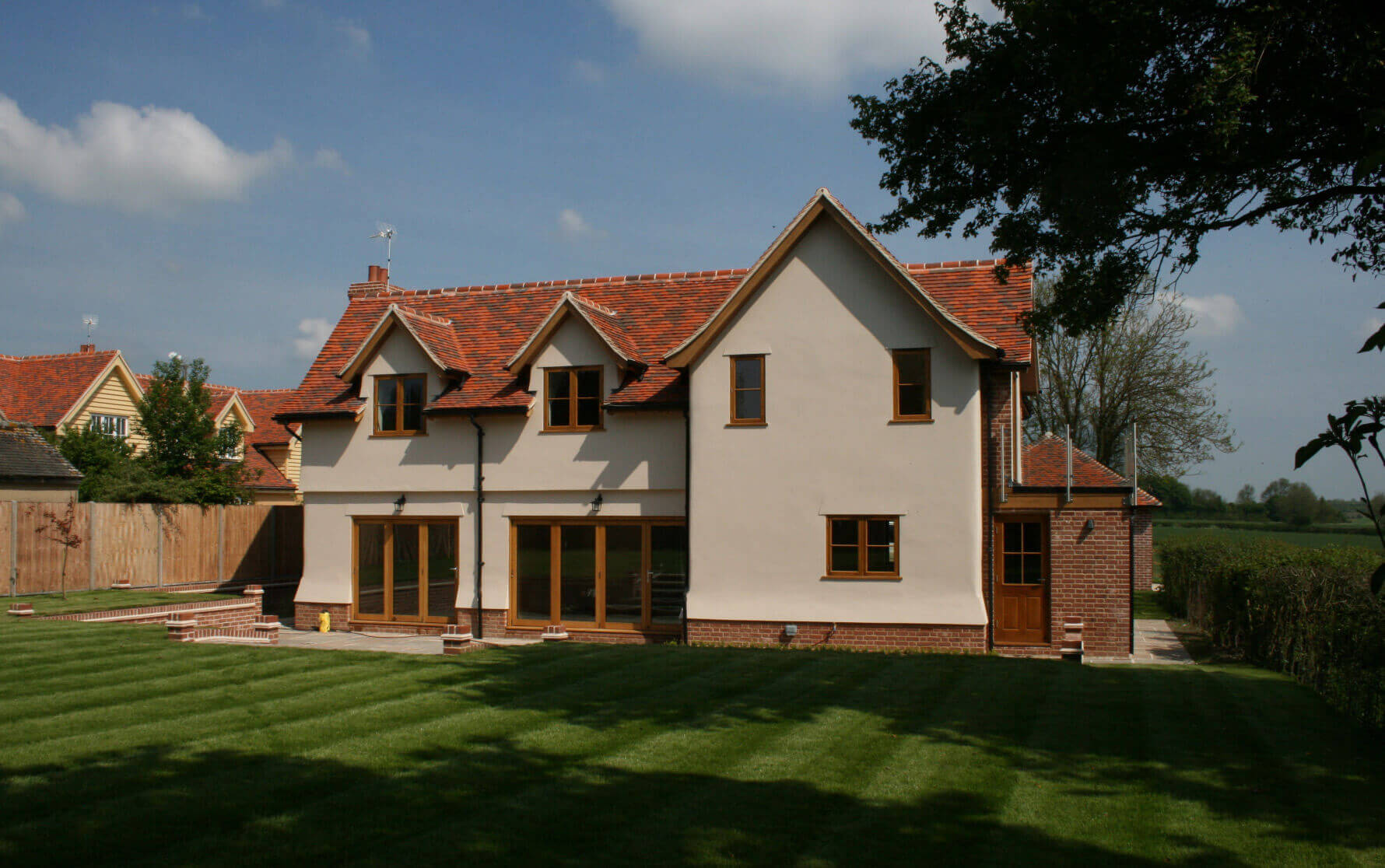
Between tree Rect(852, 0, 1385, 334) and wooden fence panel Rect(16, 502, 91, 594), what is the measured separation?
67.2ft

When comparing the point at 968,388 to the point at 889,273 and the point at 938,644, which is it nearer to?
the point at 889,273

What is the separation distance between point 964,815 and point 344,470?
730 inches

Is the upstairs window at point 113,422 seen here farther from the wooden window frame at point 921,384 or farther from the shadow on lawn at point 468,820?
the shadow on lawn at point 468,820

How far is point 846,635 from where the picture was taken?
19.2 m

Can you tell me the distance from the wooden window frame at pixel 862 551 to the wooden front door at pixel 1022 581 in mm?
2431

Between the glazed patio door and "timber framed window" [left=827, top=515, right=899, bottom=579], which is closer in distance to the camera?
"timber framed window" [left=827, top=515, right=899, bottom=579]

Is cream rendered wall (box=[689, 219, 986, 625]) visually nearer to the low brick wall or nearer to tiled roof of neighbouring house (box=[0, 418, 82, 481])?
the low brick wall

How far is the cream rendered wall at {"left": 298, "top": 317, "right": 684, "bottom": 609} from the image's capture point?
2134cm

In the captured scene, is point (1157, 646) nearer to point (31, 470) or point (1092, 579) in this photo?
point (1092, 579)

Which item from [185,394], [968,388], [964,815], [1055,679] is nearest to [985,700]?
[1055,679]

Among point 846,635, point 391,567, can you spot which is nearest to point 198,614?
point 391,567

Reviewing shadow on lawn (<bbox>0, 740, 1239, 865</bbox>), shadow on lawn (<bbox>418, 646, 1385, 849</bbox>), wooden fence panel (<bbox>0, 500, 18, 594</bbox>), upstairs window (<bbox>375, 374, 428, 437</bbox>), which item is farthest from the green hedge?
wooden fence panel (<bbox>0, 500, 18, 594</bbox>)

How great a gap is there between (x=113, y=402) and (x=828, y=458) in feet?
124

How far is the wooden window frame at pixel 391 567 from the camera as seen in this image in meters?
22.9
